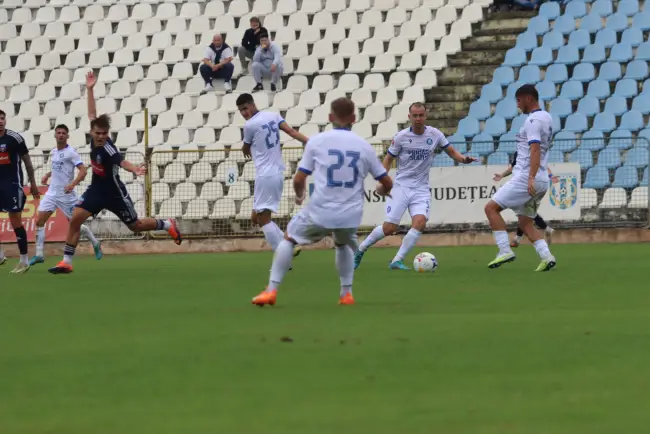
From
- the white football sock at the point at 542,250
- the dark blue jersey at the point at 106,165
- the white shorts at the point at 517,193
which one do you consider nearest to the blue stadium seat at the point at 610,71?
the white shorts at the point at 517,193

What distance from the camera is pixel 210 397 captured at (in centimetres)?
555

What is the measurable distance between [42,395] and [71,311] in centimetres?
448

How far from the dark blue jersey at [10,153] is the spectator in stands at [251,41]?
1138 cm

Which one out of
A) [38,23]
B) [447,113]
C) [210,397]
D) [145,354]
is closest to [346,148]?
[145,354]

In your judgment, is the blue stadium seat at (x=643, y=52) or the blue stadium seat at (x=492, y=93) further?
the blue stadium seat at (x=492, y=93)

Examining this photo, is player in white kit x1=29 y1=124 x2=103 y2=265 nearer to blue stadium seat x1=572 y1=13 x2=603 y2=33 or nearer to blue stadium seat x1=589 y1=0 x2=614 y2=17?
blue stadium seat x1=572 y1=13 x2=603 y2=33

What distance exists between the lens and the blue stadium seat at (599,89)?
24.7 meters

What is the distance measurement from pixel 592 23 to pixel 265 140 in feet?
43.7

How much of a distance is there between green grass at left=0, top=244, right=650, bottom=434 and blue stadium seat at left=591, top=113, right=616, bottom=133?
11346 millimetres

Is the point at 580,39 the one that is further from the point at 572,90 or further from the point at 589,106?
the point at 589,106

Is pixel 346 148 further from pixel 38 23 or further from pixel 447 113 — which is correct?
pixel 38 23

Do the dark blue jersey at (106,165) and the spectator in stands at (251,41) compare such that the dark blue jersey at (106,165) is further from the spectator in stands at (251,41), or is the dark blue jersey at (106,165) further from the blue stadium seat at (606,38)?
the blue stadium seat at (606,38)

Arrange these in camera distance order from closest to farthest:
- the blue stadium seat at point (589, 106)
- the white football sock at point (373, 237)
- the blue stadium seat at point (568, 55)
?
the white football sock at point (373, 237), the blue stadium seat at point (589, 106), the blue stadium seat at point (568, 55)

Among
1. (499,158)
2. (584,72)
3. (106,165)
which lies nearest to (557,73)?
(584,72)
